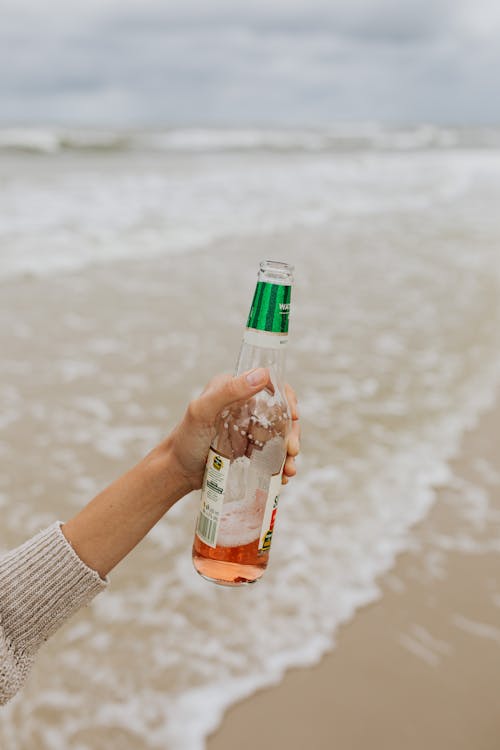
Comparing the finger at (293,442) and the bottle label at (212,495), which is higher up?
the finger at (293,442)

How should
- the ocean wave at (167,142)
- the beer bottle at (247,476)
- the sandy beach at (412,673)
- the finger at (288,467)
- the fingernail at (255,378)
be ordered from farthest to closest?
the ocean wave at (167,142) < the sandy beach at (412,673) < the finger at (288,467) < the beer bottle at (247,476) < the fingernail at (255,378)

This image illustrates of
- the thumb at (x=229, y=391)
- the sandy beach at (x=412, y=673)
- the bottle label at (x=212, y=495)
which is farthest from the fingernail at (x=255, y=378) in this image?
the sandy beach at (x=412, y=673)

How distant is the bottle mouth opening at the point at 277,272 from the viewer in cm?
→ 155

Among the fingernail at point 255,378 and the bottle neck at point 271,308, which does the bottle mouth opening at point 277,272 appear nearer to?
the bottle neck at point 271,308

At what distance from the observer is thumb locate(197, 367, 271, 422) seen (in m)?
1.53

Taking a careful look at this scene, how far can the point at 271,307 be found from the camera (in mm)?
1544

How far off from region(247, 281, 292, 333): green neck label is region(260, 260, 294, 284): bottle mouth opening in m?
0.01

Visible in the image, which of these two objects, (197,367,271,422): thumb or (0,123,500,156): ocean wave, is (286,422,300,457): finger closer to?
(197,367,271,422): thumb

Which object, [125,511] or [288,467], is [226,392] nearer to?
[288,467]

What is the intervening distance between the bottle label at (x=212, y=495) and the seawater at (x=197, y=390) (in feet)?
3.52

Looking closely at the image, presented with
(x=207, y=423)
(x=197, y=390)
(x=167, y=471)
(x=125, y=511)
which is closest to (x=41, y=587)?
(x=125, y=511)

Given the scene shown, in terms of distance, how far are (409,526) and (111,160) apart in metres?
18.4

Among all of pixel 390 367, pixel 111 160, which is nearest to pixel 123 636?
pixel 390 367

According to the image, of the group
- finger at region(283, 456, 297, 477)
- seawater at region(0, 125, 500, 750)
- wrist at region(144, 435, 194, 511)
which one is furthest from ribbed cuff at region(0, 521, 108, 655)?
seawater at region(0, 125, 500, 750)
